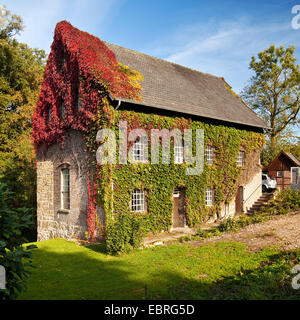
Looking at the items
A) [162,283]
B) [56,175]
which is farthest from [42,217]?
[162,283]

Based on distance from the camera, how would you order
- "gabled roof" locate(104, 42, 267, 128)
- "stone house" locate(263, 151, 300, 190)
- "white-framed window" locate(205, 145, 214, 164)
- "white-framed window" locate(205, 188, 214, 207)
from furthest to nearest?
"stone house" locate(263, 151, 300, 190)
"white-framed window" locate(205, 145, 214, 164)
"white-framed window" locate(205, 188, 214, 207)
"gabled roof" locate(104, 42, 267, 128)

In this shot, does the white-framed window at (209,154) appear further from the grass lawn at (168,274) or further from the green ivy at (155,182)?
the grass lawn at (168,274)

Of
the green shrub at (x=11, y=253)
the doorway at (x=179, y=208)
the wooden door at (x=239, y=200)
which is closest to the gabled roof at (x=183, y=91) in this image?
the doorway at (x=179, y=208)

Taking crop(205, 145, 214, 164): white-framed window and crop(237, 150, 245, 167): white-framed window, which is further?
crop(237, 150, 245, 167): white-framed window

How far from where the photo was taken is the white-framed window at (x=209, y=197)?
18.3m

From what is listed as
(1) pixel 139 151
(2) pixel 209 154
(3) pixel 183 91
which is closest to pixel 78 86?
(1) pixel 139 151

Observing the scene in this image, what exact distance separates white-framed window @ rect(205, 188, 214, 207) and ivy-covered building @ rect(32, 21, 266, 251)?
0.07 metres

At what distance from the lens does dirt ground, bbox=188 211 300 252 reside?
429 inches

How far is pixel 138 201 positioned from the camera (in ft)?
47.9

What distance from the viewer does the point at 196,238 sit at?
13.6 m

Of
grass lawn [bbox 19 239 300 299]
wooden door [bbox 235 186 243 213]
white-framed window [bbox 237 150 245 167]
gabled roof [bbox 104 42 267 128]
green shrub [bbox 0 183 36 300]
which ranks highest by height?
gabled roof [bbox 104 42 267 128]

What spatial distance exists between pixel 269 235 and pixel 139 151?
739 centimetres

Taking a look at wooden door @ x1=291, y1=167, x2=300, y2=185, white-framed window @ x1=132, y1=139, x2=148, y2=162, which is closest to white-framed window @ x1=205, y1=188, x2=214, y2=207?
Answer: white-framed window @ x1=132, y1=139, x2=148, y2=162

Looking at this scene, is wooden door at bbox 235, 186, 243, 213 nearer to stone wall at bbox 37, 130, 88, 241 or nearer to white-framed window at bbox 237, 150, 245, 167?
white-framed window at bbox 237, 150, 245, 167
